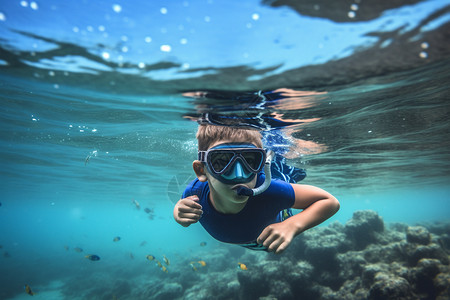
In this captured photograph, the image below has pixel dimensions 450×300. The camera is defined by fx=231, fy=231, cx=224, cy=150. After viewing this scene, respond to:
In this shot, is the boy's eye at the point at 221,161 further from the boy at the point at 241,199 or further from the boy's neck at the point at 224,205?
the boy's neck at the point at 224,205

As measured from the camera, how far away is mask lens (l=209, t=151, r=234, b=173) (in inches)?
143

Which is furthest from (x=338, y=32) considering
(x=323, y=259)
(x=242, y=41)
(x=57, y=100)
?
(x=323, y=259)

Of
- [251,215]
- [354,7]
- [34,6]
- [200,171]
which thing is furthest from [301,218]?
[34,6]

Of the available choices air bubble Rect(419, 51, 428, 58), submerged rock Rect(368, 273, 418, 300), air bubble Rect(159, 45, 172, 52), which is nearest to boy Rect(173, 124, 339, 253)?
air bubble Rect(159, 45, 172, 52)

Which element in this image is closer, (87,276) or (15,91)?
(15,91)

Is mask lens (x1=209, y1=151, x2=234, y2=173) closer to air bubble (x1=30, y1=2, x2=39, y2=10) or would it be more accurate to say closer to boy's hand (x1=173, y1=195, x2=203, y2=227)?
boy's hand (x1=173, y1=195, x2=203, y2=227)

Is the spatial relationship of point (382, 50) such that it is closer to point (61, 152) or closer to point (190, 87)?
point (190, 87)

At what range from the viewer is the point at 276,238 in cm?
282

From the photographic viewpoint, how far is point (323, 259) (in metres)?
11.9

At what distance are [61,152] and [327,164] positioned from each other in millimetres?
20294

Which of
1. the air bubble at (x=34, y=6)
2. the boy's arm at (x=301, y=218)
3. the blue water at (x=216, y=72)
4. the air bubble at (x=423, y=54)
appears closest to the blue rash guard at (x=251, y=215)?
the boy's arm at (x=301, y=218)

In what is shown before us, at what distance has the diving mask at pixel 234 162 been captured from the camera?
3525mm

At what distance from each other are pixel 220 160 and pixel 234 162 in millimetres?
244

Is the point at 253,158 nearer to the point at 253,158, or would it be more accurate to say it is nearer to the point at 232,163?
the point at 253,158
